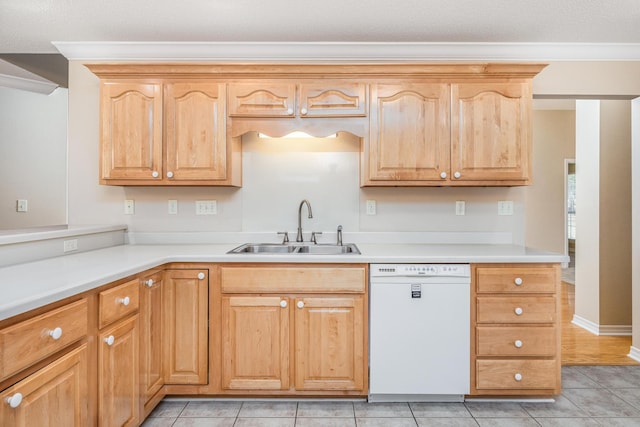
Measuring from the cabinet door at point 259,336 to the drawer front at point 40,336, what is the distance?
862 mm

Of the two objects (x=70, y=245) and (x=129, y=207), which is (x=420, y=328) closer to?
(x=70, y=245)

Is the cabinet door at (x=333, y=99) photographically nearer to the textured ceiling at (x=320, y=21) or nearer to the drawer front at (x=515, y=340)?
the textured ceiling at (x=320, y=21)

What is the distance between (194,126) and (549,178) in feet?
19.4

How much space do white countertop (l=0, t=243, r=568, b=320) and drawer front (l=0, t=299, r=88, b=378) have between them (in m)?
0.06

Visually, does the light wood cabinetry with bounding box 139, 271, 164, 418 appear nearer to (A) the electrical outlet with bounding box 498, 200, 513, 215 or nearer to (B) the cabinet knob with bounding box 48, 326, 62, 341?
(B) the cabinet knob with bounding box 48, 326, 62, 341

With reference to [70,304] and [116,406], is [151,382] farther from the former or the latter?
[70,304]

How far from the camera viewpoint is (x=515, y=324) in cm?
219

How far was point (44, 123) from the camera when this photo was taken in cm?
322

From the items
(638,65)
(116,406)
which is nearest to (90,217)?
(116,406)

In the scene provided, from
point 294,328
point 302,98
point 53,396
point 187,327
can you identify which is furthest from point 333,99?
point 53,396

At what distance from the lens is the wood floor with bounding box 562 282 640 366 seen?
2.90 metres

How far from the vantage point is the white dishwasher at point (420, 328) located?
2.18 metres

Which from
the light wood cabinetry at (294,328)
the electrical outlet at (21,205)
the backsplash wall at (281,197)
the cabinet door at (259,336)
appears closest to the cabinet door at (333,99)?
the backsplash wall at (281,197)

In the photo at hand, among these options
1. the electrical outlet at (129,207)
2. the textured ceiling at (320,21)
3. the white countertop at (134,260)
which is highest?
the textured ceiling at (320,21)
